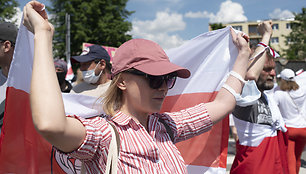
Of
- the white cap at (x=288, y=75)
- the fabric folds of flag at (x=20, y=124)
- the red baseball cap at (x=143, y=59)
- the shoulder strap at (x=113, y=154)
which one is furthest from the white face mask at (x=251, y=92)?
the white cap at (x=288, y=75)

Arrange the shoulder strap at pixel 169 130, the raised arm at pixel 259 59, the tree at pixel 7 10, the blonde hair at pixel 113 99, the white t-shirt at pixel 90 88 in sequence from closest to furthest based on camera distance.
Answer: the blonde hair at pixel 113 99 → the shoulder strap at pixel 169 130 → the raised arm at pixel 259 59 → the white t-shirt at pixel 90 88 → the tree at pixel 7 10

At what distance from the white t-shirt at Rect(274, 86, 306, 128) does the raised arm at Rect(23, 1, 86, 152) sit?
4.58 metres

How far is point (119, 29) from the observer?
1062 inches

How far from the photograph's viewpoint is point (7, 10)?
20.8 m

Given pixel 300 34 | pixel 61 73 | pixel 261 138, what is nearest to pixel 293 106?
pixel 261 138

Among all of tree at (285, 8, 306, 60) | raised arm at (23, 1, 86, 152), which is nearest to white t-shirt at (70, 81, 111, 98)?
raised arm at (23, 1, 86, 152)

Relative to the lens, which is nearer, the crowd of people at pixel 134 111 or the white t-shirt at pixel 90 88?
the crowd of people at pixel 134 111

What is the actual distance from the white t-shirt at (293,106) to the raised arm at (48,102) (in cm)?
458

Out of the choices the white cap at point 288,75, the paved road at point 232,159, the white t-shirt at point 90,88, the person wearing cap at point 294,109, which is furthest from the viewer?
the paved road at point 232,159

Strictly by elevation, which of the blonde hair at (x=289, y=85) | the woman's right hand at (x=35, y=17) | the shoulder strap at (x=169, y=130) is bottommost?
the blonde hair at (x=289, y=85)

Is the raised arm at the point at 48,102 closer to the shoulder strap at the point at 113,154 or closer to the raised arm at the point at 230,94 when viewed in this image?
the shoulder strap at the point at 113,154

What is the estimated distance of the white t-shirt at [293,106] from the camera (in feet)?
16.3

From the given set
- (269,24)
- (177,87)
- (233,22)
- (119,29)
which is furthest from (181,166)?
(233,22)

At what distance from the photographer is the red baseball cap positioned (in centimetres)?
152
